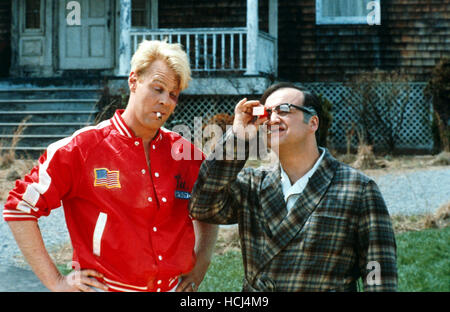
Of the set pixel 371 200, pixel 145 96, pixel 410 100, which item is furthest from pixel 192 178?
pixel 410 100

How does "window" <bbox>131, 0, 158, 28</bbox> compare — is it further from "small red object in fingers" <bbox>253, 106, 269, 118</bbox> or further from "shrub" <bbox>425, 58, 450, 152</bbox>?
"small red object in fingers" <bbox>253, 106, 269, 118</bbox>

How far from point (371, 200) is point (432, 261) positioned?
3.43 meters

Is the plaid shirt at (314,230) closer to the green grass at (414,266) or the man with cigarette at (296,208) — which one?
the man with cigarette at (296,208)

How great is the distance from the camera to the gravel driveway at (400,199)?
6.32 metres

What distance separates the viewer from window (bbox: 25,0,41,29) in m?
13.7

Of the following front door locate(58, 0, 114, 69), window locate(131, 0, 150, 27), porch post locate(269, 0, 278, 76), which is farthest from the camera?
window locate(131, 0, 150, 27)

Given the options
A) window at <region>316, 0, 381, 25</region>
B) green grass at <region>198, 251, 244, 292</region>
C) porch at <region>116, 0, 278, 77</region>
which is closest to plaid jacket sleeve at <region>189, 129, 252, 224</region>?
green grass at <region>198, 251, 244, 292</region>

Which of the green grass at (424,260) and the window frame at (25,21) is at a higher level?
the window frame at (25,21)

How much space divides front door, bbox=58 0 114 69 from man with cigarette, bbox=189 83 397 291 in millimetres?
11255

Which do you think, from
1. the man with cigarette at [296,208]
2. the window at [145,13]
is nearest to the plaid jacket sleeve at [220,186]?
the man with cigarette at [296,208]

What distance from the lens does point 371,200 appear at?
7.68ft

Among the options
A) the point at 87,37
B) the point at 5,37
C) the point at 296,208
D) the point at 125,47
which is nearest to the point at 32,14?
the point at 5,37

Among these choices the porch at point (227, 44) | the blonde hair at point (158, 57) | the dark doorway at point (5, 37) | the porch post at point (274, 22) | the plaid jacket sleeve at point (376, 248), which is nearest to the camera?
the plaid jacket sleeve at point (376, 248)

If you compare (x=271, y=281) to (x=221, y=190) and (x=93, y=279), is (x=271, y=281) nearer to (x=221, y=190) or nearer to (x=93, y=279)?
(x=221, y=190)
